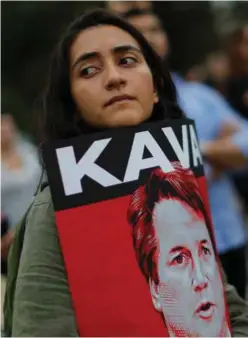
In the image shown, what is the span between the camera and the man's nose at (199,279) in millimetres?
1566

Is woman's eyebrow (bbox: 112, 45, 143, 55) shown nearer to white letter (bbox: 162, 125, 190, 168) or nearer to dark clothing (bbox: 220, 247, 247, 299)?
white letter (bbox: 162, 125, 190, 168)

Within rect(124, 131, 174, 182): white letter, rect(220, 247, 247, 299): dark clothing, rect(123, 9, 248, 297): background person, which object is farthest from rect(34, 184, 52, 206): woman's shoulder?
rect(220, 247, 247, 299): dark clothing

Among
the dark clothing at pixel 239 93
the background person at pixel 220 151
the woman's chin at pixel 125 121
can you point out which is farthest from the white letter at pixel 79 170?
the dark clothing at pixel 239 93

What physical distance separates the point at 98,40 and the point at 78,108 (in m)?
0.17

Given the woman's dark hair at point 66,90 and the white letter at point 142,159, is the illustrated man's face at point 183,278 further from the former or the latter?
the woman's dark hair at point 66,90

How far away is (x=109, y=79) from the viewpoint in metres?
1.65

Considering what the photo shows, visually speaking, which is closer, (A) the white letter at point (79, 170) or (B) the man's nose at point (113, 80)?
(A) the white letter at point (79, 170)

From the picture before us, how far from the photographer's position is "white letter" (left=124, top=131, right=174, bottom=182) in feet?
5.10

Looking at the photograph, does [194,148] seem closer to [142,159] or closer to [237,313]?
[142,159]

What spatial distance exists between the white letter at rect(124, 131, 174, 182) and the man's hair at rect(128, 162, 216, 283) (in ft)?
0.06

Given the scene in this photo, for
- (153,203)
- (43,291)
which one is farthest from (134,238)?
(43,291)

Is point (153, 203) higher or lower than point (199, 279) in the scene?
higher

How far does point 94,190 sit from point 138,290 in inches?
9.3

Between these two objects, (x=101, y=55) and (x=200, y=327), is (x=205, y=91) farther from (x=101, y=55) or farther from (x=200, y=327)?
(x=200, y=327)
